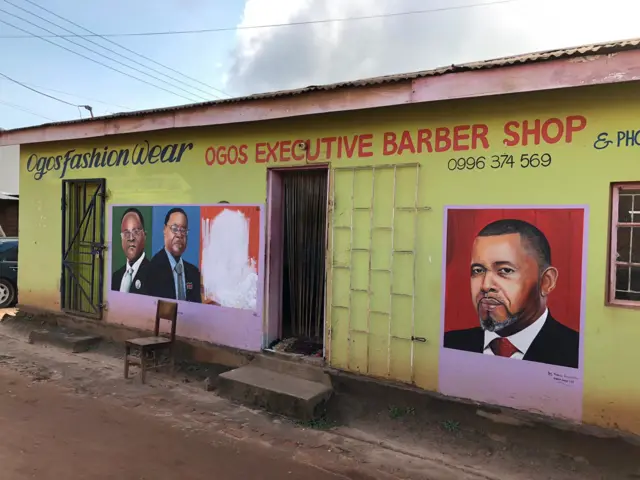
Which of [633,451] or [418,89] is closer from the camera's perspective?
[633,451]

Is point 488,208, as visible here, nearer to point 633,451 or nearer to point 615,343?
point 615,343

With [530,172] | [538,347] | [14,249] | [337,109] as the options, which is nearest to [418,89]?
[337,109]

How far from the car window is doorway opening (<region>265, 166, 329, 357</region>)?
765cm

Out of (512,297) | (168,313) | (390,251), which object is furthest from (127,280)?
(512,297)

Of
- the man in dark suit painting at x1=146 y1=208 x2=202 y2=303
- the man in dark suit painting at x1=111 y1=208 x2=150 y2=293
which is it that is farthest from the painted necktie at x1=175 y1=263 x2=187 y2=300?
the man in dark suit painting at x1=111 y1=208 x2=150 y2=293

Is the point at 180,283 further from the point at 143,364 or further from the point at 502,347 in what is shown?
the point at 502,347

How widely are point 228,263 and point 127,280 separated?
212 cm

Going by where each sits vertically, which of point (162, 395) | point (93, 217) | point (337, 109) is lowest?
point (162, 395)

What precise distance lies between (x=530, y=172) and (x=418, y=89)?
122 centimetres

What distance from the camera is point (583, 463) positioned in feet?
12.6

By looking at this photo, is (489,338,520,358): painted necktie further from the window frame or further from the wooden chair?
the wooden chair

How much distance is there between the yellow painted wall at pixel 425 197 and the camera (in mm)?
3848

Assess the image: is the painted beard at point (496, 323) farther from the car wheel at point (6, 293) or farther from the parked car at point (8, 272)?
the car wheel at point (6, 293)
